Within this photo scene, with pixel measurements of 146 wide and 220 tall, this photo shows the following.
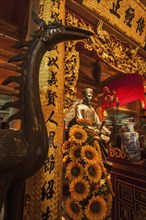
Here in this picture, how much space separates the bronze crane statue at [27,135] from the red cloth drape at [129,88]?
219cm

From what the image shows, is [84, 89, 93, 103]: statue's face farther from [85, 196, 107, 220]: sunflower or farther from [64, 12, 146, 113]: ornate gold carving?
[85, 196, 107, 220]: sunflower

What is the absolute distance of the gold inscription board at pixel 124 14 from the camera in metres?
1.58

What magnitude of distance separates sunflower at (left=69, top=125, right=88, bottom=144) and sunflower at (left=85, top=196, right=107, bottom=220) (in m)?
0.48

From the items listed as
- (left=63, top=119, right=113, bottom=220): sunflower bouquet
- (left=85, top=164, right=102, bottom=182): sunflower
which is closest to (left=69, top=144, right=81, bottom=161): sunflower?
(left=63, top=119, right=113, bottom=220): sunflower bouquet

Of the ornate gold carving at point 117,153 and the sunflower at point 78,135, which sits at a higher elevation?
the sunflower at point 78,135

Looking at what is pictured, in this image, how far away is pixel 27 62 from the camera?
74cm

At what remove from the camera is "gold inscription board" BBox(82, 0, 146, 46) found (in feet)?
5.19

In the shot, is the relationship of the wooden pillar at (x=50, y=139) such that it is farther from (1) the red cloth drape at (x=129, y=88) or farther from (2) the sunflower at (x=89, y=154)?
(1) the red cloth drape at (x=129, y=88)

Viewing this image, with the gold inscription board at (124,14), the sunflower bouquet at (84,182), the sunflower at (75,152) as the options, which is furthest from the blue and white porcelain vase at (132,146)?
the gold inscription board at (124,14)

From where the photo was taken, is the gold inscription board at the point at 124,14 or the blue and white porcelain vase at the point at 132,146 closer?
the gold inscription board at the point at 124,14

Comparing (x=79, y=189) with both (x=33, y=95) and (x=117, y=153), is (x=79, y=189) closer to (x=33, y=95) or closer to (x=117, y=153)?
(x=33, y=95)

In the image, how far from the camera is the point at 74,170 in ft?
4.14

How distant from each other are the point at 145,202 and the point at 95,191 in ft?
2.03

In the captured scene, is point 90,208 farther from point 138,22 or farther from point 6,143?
point 138,22
